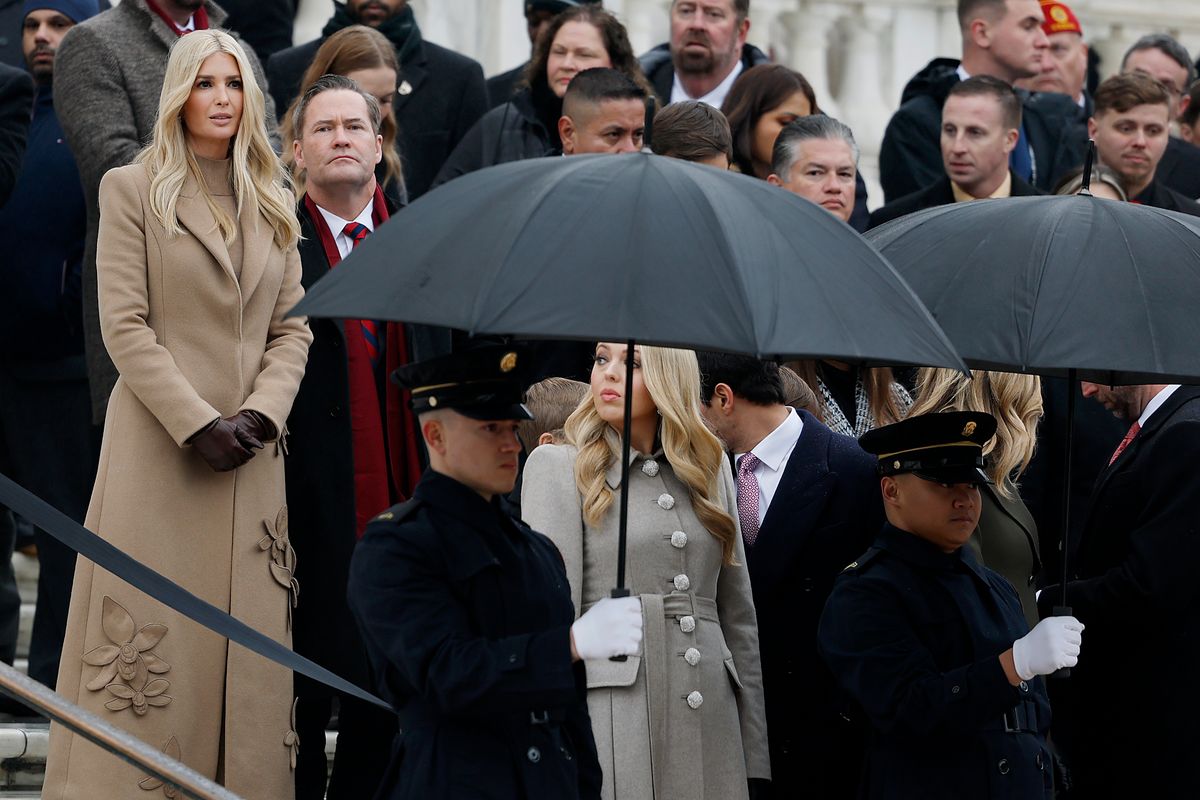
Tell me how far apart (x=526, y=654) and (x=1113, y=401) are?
2.83m

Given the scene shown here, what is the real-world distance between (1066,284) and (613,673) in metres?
1.61

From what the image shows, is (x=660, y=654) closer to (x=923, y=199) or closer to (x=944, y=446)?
(x=944, y=446)

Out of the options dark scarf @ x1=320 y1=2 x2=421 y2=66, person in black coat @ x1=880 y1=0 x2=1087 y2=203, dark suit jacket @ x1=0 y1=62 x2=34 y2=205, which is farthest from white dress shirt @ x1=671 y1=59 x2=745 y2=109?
dark suit jacket @ x1=0 y1=62 x2=34 y2=205

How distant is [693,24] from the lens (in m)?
8.82

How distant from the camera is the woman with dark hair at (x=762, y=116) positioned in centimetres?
830

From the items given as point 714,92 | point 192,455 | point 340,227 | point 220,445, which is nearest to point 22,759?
point 192,455

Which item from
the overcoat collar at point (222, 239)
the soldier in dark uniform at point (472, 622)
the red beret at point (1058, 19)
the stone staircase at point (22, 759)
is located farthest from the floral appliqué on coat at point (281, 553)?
the red beret at point (1058, 19)

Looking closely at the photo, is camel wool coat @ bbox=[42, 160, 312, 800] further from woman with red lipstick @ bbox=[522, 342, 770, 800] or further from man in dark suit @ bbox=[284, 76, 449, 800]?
woman with red lipstick @ bbox=[522, 342, 770, 800]

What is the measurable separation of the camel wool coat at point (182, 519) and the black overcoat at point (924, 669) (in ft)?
5.67

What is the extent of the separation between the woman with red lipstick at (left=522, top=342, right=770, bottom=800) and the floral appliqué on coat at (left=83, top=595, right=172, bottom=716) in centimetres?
115

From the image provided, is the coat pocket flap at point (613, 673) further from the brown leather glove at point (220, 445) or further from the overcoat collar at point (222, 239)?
the overcoat collar at point (222, 239)

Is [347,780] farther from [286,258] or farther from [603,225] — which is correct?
[603,225]

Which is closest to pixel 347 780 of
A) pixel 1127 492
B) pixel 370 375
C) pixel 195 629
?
pixel 195 629

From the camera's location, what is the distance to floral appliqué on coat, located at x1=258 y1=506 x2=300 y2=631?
6.02 meters
